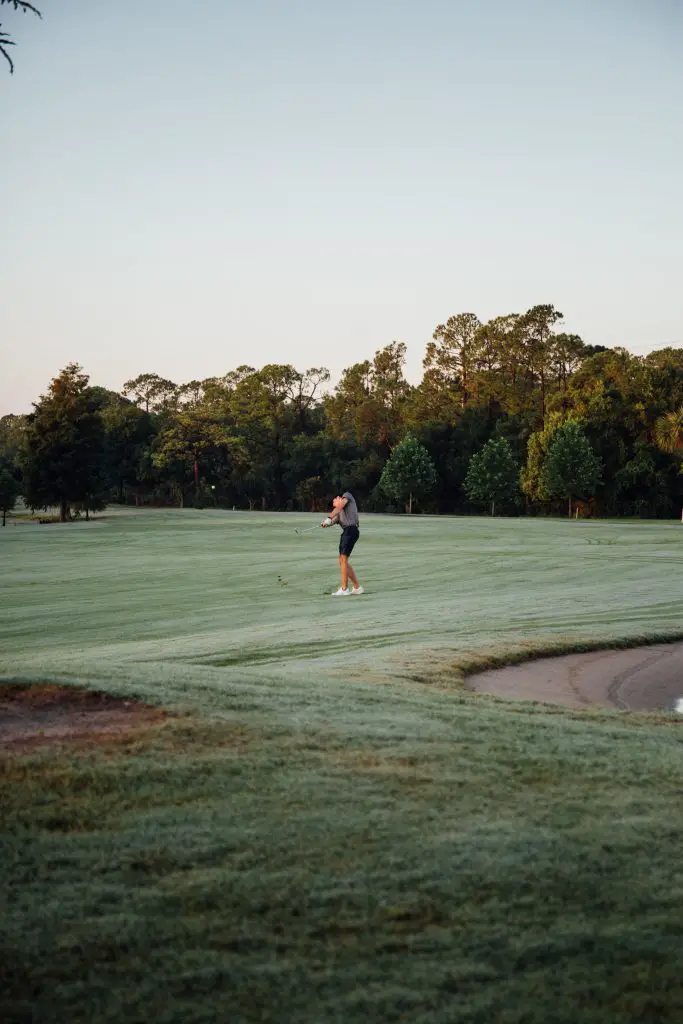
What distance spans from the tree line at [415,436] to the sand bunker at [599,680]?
202 ft

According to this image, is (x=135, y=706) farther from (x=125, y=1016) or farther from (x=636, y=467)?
(x=636, y=467)

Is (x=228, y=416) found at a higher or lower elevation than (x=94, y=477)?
higher

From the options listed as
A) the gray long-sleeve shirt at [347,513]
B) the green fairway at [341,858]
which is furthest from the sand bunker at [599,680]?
the gray long-sleeve shirt at [347,513]

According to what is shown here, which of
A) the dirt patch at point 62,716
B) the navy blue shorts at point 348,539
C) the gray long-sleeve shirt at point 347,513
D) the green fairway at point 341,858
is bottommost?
the green fairway at point 341,858

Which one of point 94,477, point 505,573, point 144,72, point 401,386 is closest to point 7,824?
point 505,573

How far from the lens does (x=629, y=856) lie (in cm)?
427

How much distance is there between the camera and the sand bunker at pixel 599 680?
360 inches

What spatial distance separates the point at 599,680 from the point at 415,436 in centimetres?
9451

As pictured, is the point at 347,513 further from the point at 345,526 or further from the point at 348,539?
the point at 348,539

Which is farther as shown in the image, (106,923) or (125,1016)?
(106,923)

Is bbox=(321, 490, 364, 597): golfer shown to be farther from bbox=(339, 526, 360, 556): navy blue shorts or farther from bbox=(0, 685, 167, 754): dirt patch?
bbox=(0, 685, 167, 754): dirt patch

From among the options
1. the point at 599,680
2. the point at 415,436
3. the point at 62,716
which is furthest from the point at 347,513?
the point at 415,436

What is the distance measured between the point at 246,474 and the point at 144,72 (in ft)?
249

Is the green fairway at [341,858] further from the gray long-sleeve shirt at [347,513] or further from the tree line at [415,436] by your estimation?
the tree line at [415,436]
